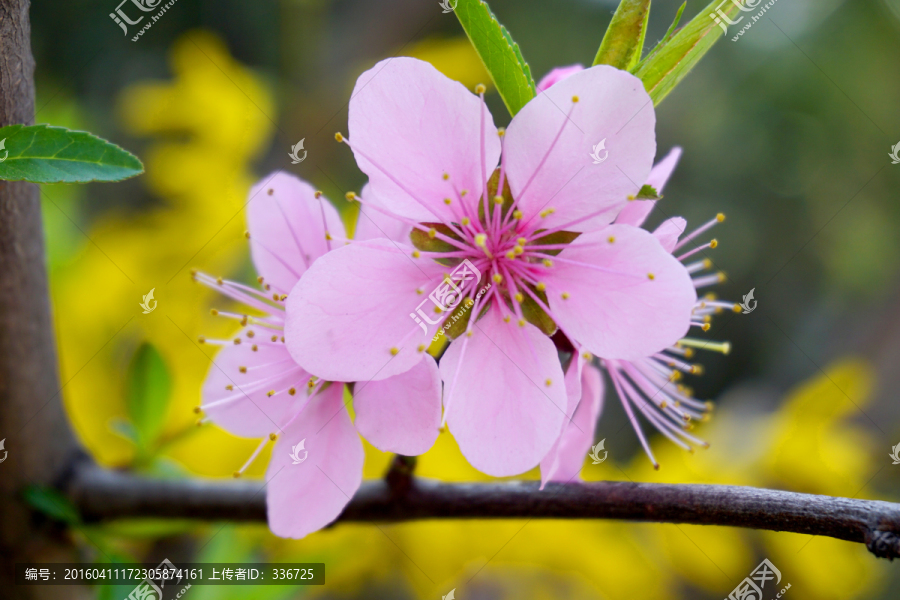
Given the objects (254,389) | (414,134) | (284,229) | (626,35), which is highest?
(626,35)

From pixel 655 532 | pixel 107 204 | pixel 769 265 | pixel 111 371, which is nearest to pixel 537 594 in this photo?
pixel 655 532

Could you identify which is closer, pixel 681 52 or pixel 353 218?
pixel 681 52

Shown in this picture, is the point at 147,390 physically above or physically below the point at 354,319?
below

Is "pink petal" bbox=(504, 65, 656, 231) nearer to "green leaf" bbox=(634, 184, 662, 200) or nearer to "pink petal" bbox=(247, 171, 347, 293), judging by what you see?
"green leaf" bbox=(634, 184, 662, 200)

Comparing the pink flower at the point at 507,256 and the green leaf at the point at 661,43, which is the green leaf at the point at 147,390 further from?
the green leaf at the point at 661,43

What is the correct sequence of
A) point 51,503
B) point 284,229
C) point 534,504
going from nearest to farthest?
point 534,504 → point 284,229 → point 51,503

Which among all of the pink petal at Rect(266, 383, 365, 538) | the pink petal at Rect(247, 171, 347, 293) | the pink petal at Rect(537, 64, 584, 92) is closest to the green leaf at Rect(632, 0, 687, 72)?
the pink petal at Rect(537, 64, 584, 92)

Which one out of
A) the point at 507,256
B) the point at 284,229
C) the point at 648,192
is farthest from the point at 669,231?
the point at 284,229

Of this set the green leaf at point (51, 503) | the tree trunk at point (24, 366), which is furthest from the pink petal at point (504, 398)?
the green leaf at point (51, 503)

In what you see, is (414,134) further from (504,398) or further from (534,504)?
(534,504)
